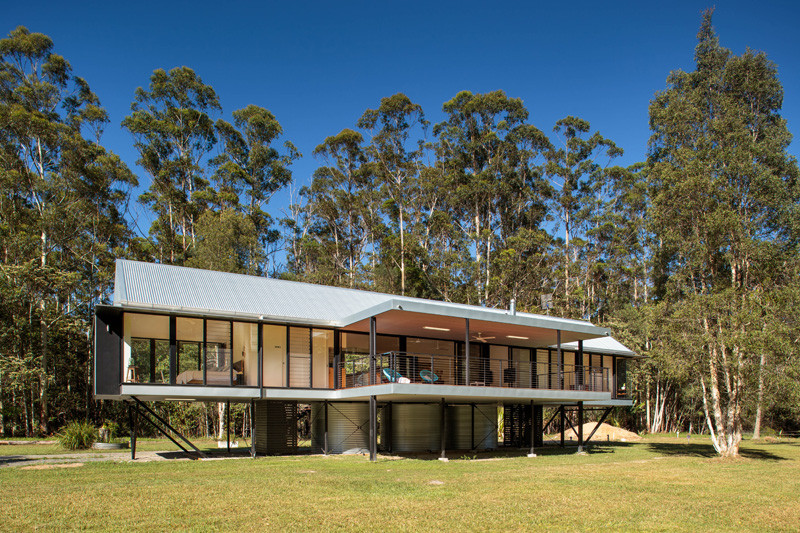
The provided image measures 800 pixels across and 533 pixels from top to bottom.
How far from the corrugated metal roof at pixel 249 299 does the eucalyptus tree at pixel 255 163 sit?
22542 mm

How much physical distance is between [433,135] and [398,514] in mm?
39023

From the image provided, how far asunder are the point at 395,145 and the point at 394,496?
122 feet

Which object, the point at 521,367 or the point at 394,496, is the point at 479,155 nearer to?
the point at 521,367

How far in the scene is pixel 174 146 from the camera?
132 ft

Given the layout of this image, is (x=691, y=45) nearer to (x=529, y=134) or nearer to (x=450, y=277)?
(x=529, y=134)

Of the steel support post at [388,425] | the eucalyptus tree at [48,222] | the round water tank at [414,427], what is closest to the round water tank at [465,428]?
the round water tank at [414,427]

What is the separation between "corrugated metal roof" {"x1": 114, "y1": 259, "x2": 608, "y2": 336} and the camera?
51.2 ft

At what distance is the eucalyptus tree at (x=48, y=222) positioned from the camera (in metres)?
27.6

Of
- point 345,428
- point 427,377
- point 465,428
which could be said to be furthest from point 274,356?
point 465,428

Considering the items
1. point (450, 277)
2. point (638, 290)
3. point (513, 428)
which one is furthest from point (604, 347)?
point (638, 290)

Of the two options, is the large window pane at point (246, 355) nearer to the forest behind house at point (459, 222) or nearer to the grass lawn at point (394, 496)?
the grass lawn at point (394, 496)

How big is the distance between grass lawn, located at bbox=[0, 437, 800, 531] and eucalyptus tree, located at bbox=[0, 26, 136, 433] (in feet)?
57.9

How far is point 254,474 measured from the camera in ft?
40.4

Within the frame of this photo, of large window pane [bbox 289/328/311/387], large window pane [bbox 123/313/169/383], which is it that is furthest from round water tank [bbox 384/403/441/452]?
large window pane [bbox 123/313/169/383]
